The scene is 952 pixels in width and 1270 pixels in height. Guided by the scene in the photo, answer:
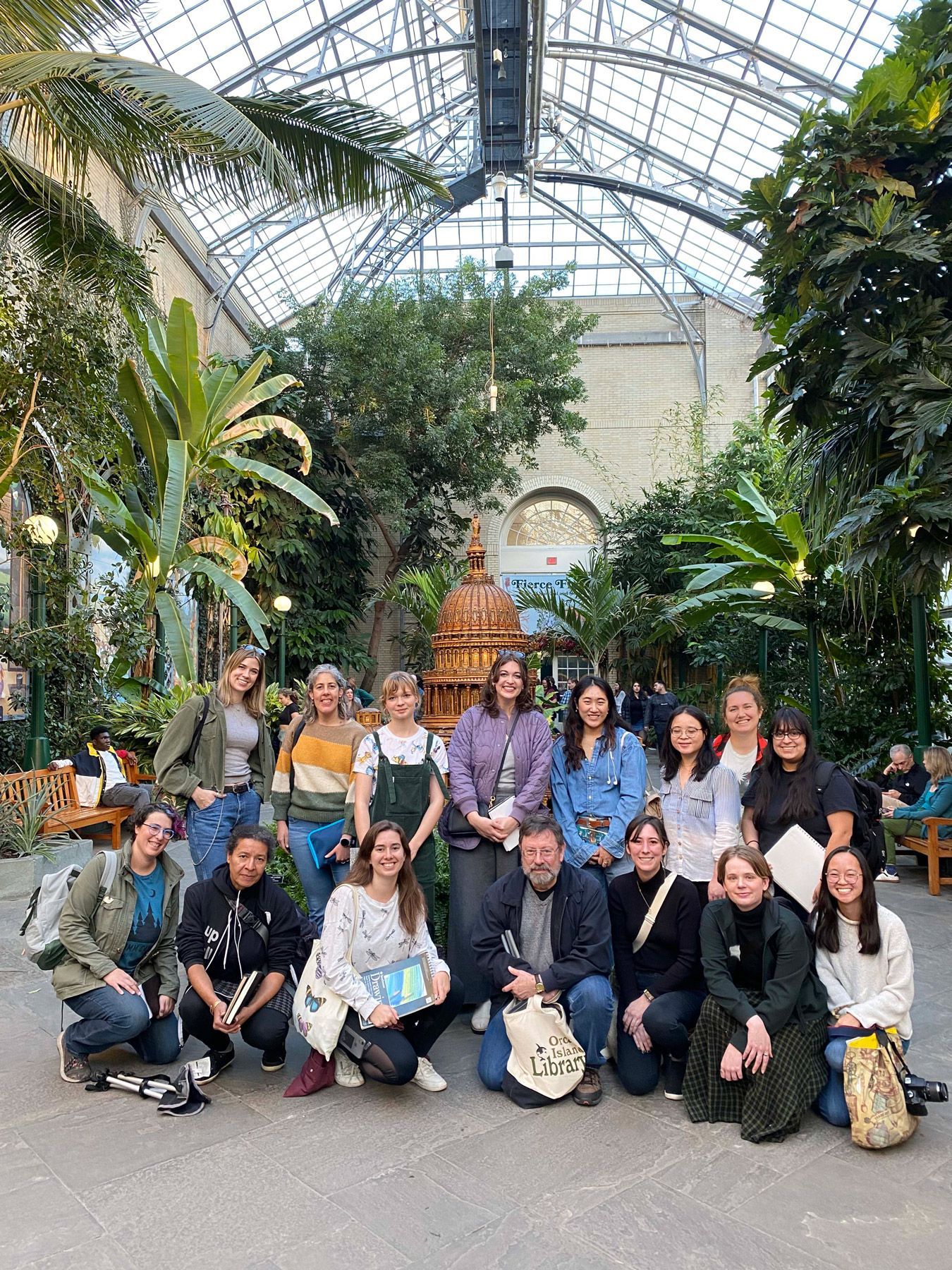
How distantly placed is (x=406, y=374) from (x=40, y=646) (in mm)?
12125

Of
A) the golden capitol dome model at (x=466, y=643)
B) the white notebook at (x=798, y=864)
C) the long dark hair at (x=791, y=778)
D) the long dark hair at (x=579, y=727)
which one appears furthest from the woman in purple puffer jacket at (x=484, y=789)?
the golden capitol dome model at (x=466, y=643)

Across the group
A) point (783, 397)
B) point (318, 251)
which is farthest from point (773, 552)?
point (318, 251)

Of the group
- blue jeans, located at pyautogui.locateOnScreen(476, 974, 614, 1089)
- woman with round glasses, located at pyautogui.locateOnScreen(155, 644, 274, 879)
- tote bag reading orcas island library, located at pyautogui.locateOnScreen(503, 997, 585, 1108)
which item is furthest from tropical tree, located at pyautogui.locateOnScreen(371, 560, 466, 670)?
tote bag reading orcas island library, located at pyautogui.locateOnScreen(503, 997, 585, 1108)

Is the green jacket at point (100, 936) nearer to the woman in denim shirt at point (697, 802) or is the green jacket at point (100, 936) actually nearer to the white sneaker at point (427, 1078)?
the white sneaker at point (427, 1078)

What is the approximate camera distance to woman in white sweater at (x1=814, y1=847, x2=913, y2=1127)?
346 centimetres

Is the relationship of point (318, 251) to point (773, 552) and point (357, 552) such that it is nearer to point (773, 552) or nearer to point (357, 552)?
point (357, 552)

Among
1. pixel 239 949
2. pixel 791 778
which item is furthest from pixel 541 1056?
pixel 791 778

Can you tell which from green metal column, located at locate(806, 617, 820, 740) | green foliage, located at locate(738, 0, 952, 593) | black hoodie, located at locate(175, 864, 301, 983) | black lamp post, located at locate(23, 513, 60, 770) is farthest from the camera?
green metal column, located at locate(806, 617, 820, 740)

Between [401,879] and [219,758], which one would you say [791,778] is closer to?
[401,879]

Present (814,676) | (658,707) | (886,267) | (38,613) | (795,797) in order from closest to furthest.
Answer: (795,797), (886,267), (38,613), (814,676), (658,707)

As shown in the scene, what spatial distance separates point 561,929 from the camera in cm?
386

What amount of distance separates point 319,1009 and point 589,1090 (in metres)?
1.09

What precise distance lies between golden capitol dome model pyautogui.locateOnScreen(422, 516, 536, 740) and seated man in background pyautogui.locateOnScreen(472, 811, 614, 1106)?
3975mm

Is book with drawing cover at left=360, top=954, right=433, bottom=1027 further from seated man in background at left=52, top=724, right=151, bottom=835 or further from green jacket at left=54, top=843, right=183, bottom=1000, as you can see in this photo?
seated man in background at left=52, top=724, right=151, bottom=835
